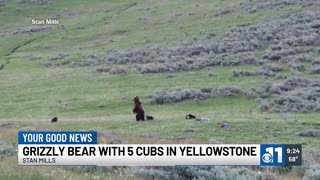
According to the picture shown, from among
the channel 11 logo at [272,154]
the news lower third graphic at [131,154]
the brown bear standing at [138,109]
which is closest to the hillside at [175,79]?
the news lower third graphic at [131,154]

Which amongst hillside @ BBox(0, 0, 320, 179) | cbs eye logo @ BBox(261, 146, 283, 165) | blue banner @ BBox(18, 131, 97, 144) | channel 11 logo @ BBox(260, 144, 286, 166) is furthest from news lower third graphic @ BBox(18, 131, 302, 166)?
cbs eye logo @ BBox(261, 146, 283, 165)

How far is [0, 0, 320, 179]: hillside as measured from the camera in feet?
80.9

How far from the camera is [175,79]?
149 ft

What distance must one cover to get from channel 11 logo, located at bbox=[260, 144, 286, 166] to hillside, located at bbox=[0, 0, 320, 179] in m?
0.66

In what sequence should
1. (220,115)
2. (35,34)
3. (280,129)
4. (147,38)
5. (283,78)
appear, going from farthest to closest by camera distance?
(35,34) → (147,38) → (283,78) → (220,115) → (280,129)

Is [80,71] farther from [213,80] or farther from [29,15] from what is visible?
[29,15]

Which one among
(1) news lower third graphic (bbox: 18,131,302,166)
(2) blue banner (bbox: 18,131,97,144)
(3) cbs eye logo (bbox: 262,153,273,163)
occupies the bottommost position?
(3) cbs eye logo (bbox: 262,153,273,163)

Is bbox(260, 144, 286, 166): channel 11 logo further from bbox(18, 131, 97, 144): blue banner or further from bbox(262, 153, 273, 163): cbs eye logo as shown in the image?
bbox(18, 131, 97, 144): blue banner

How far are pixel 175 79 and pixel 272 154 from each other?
3131 centimetres

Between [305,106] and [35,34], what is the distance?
216 ft

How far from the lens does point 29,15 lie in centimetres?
11081

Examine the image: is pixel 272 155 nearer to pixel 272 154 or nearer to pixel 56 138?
pixel 272 154

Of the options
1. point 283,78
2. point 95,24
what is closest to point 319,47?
point 283,78

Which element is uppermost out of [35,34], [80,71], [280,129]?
[35,34]
